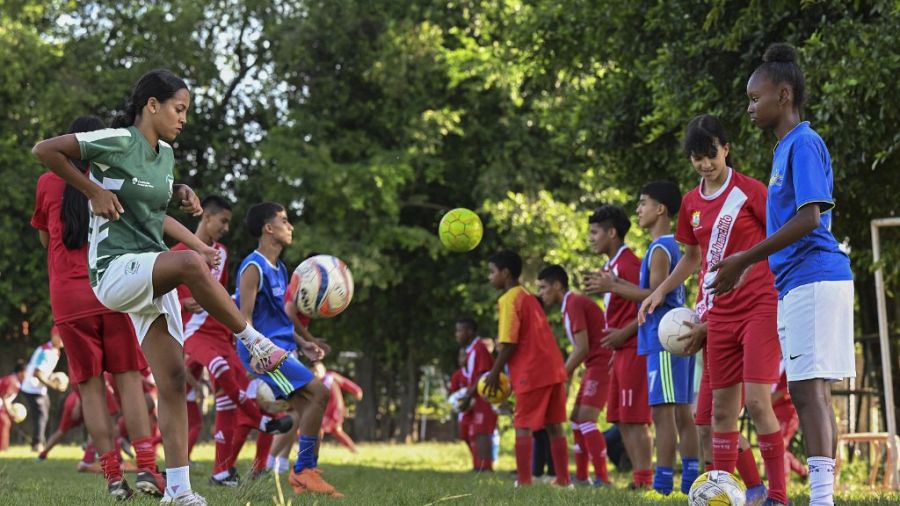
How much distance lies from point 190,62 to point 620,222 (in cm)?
1869

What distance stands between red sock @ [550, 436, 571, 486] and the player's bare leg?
201 inches

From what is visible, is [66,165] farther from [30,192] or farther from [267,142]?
[30,192]

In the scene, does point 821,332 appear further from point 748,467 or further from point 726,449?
point 748,467

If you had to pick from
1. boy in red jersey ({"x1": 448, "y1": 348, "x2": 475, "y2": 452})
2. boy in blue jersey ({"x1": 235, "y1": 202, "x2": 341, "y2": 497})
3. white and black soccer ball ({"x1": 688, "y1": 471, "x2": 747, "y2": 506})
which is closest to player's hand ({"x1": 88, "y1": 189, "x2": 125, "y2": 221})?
boy in blue jersey ({"x1": 235, "y1": 202, "x2": 341, "y2": 497})

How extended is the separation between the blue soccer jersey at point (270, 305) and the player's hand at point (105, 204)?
3.28 m

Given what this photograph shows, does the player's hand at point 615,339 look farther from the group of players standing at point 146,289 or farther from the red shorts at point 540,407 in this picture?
the group of players standing at point 146,289

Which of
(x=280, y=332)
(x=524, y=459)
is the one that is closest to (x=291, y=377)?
(x=280, y=332)

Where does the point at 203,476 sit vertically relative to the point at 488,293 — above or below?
below

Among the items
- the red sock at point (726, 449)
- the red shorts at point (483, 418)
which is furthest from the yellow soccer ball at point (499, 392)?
the red sock at point (726, 449)

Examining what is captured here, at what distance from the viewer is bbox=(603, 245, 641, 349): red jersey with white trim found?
29.0 ft

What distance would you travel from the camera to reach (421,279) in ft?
88.4

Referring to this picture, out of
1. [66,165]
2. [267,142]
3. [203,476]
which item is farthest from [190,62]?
[66,165]

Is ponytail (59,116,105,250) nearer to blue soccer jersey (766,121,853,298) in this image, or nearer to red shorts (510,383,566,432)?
blue soccer jersey (766,121,853,298)

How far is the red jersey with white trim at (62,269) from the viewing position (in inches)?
261
